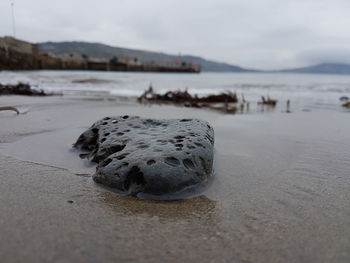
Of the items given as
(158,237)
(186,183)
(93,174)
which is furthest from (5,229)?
(186,183)

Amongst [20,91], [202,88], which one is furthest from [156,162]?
[202,88]

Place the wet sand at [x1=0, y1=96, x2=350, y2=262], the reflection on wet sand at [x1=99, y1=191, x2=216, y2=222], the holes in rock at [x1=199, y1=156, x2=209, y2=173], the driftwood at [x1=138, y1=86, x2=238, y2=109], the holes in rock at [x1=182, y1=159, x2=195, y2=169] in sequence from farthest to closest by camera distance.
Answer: the driftwood at [x1=138, y1=86, x2=238, y2=109], the holes in rock at [x1=199, y1=156, x2=209, y2=173], the holes in rock at [x1=182, y1=159, x2=195, y2=169], the reflection on wet sand at [x1=99, y1=191, x2=216, y2=222], the wet sand at [x1=0, y1=96, x2=350, y2=262]

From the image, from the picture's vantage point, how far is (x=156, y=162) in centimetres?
194

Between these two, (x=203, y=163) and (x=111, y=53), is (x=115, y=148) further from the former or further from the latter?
(x=111, y=53)

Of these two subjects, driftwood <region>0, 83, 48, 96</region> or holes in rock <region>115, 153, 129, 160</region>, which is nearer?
holes in rock <region>115, 153, 129, 160</region>

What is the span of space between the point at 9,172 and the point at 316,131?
3.69 meters

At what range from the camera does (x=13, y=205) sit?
1675 millimetres

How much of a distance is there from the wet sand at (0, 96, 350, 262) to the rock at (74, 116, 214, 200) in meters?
0.10

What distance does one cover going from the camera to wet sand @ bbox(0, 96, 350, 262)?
1293mm

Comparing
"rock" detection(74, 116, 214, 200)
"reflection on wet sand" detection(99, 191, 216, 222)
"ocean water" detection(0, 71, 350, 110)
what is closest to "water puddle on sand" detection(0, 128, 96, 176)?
"rock" detection(74, 116, 214, 200)

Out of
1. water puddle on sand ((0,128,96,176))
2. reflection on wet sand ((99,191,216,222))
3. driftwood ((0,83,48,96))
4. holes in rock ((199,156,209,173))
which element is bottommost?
reflection on wet sand ((99,191,216,222))

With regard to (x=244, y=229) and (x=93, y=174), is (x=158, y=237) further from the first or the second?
(x=93, y=174)

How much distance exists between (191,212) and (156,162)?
42 cm

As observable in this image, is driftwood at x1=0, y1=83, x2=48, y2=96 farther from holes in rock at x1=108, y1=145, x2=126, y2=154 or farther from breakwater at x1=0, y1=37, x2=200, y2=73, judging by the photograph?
breakwater at x1=0, y1=37, x2=200, y2=73
